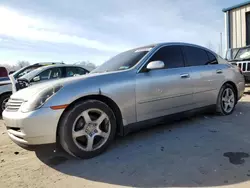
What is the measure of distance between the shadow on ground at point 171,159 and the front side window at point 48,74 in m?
4.17

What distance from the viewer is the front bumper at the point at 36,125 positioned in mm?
2869

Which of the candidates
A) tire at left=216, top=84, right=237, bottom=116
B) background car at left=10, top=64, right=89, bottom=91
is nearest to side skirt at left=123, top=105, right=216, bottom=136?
tire at left=216, top=84, right=237, bottom=116

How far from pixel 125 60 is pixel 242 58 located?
6774mm

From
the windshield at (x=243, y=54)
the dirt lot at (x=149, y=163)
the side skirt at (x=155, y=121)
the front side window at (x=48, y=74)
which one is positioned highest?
the windshield at (x=243, y=54)

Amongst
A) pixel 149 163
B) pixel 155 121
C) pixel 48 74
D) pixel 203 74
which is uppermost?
pixel 48 74

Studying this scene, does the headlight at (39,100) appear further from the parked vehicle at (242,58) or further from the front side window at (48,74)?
the parked vehicle at (242,58)

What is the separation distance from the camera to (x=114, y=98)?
3.42 meters

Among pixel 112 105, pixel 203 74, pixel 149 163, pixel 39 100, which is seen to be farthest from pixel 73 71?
pixel 149 163

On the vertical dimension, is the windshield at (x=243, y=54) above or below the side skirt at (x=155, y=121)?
above

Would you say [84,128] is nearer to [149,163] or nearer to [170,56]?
[149,163]

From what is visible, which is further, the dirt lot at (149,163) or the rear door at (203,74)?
the rear door at (203,74)

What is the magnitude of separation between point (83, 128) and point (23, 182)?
93cm

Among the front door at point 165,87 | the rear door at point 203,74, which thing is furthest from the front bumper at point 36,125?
the rear door at point 203,74

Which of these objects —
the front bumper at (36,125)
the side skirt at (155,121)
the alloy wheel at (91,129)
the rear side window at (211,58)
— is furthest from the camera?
the rear side window at (211,58)
